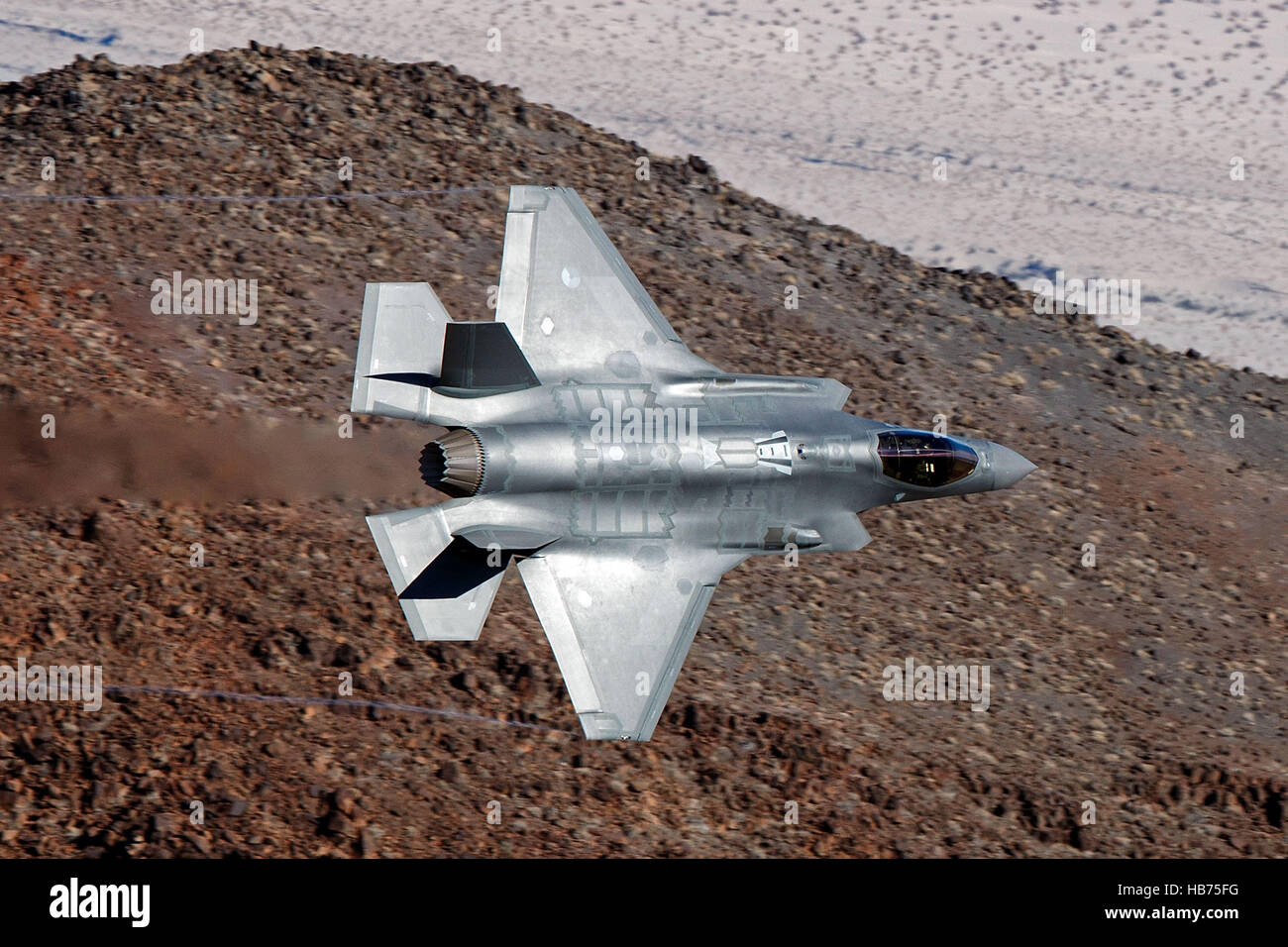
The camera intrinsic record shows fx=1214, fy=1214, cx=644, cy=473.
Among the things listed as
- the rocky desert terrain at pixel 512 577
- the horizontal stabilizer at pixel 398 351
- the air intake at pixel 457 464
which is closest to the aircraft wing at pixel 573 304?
the horizontal stabilizer at pixel 398 351

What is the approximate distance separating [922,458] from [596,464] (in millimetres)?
5255

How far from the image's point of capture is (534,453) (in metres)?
16.8

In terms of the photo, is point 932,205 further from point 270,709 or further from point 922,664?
point 270,709

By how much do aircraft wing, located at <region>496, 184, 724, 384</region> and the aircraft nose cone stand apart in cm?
489

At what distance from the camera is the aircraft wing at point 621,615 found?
1703 centimetres

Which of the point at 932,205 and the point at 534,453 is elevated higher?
the point at 932,205

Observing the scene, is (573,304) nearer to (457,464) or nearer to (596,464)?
(596,464)

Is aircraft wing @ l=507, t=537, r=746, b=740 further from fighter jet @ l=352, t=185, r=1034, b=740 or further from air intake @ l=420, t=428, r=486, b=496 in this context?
air intake @ l=420, t=428, r=486, b=496

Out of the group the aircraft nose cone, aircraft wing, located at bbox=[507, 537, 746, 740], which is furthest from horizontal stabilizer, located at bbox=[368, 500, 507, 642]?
the aircraft nose cone

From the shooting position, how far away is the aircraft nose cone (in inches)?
771

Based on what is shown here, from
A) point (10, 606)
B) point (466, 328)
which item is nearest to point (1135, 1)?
point (466, 328)

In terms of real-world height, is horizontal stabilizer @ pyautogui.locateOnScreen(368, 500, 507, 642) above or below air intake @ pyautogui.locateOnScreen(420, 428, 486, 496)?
below

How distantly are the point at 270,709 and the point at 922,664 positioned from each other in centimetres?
1174

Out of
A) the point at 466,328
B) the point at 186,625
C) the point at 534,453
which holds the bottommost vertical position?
the point at 186,625
